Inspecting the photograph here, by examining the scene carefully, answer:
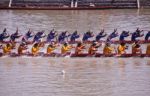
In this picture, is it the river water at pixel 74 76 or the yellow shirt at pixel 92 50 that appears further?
the yellow shirt at pixel 92 50

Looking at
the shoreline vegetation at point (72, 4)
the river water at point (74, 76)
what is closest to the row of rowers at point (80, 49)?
the river water at point (74, 76)

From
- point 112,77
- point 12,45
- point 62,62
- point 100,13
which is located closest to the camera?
point 112,77

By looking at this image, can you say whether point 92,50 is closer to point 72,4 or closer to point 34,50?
point 34,50

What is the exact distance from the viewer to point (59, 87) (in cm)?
2100

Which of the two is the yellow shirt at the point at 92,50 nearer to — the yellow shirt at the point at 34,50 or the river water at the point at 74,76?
the river water at the point at 74,76

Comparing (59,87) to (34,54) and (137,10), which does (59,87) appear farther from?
(137,10)

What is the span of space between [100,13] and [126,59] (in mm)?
21621

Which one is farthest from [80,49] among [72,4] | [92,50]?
[72,4]

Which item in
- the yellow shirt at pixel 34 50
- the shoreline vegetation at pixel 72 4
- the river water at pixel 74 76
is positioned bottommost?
the river water at pixel 74 76

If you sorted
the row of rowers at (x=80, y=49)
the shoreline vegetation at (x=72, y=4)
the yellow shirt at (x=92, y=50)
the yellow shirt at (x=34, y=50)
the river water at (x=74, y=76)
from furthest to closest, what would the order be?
the shoreline vegetation at (x=72, y=4)
the yellow shirt at (x=34, y=50)
the yellow shirt at (x=92, y=50)
the row of rowers at (x=80, y=49)
the river water at (x=74, y=76)

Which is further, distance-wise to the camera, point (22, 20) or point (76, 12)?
point (76, 12)

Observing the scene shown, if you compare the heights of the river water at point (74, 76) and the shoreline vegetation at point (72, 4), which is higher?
the shoreline vegetation at point (72, 4)

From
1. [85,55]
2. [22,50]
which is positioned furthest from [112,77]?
[22,50]

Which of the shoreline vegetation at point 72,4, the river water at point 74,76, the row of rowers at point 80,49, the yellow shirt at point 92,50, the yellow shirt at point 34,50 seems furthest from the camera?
the shoreline vegetation at point 72,4
